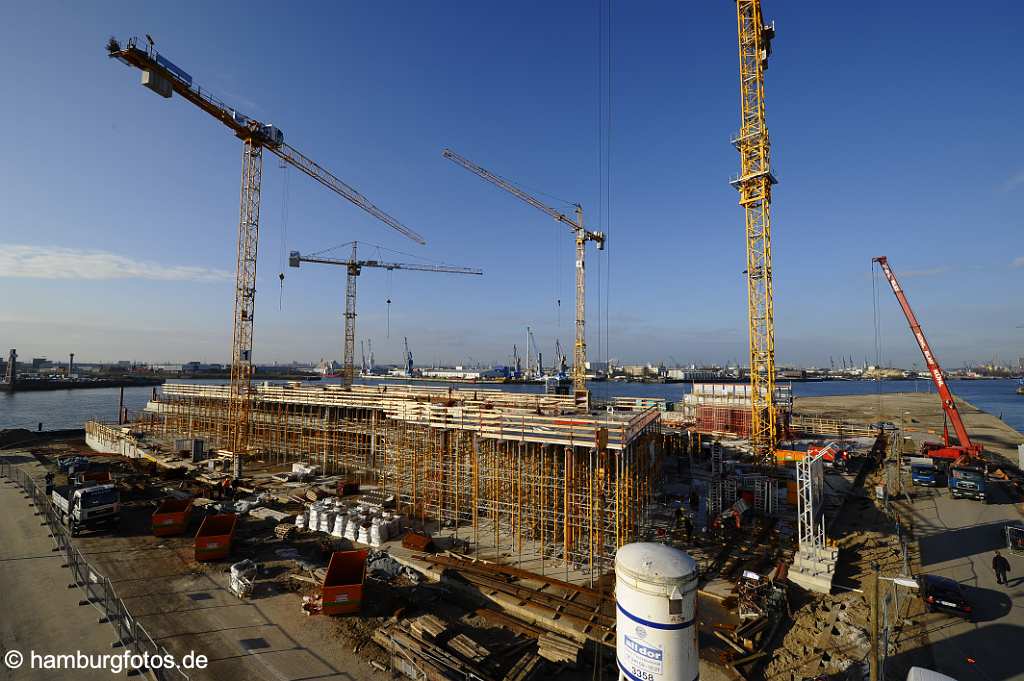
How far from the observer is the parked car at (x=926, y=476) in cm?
2722

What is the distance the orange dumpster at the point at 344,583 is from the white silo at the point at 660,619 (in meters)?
9.51

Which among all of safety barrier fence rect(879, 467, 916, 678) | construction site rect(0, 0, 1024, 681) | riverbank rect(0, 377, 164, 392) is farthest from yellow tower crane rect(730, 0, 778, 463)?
riverbank rect(0, 377, 164, 392)

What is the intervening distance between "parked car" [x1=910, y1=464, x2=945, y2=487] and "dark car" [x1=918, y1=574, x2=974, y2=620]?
1872 centimetres

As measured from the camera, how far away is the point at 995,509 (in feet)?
74.6

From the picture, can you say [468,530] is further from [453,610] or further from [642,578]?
[642,578]

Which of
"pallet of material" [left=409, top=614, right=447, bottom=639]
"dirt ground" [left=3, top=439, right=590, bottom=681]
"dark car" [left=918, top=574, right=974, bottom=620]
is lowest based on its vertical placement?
"dirt ground" [left=3, top=439, right=590, bottom=681]

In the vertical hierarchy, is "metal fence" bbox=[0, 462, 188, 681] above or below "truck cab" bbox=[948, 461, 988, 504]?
below

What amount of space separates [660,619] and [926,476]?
3144cm

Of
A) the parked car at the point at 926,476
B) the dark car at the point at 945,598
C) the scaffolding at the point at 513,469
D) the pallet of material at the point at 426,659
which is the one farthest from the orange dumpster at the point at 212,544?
the parked car at the point at 926,476

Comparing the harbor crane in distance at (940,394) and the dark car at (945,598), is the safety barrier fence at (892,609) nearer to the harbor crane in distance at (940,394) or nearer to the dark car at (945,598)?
the dark car at (945,598)

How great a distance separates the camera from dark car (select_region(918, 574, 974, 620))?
12.4m

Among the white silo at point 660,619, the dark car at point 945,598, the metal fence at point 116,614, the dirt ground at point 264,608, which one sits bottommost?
the dirt ground at point 264,608

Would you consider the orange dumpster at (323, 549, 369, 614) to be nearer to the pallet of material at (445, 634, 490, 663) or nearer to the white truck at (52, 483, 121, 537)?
the pallet of material at (445, 634, 490, 663)

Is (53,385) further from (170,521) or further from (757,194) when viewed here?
(757,194)
